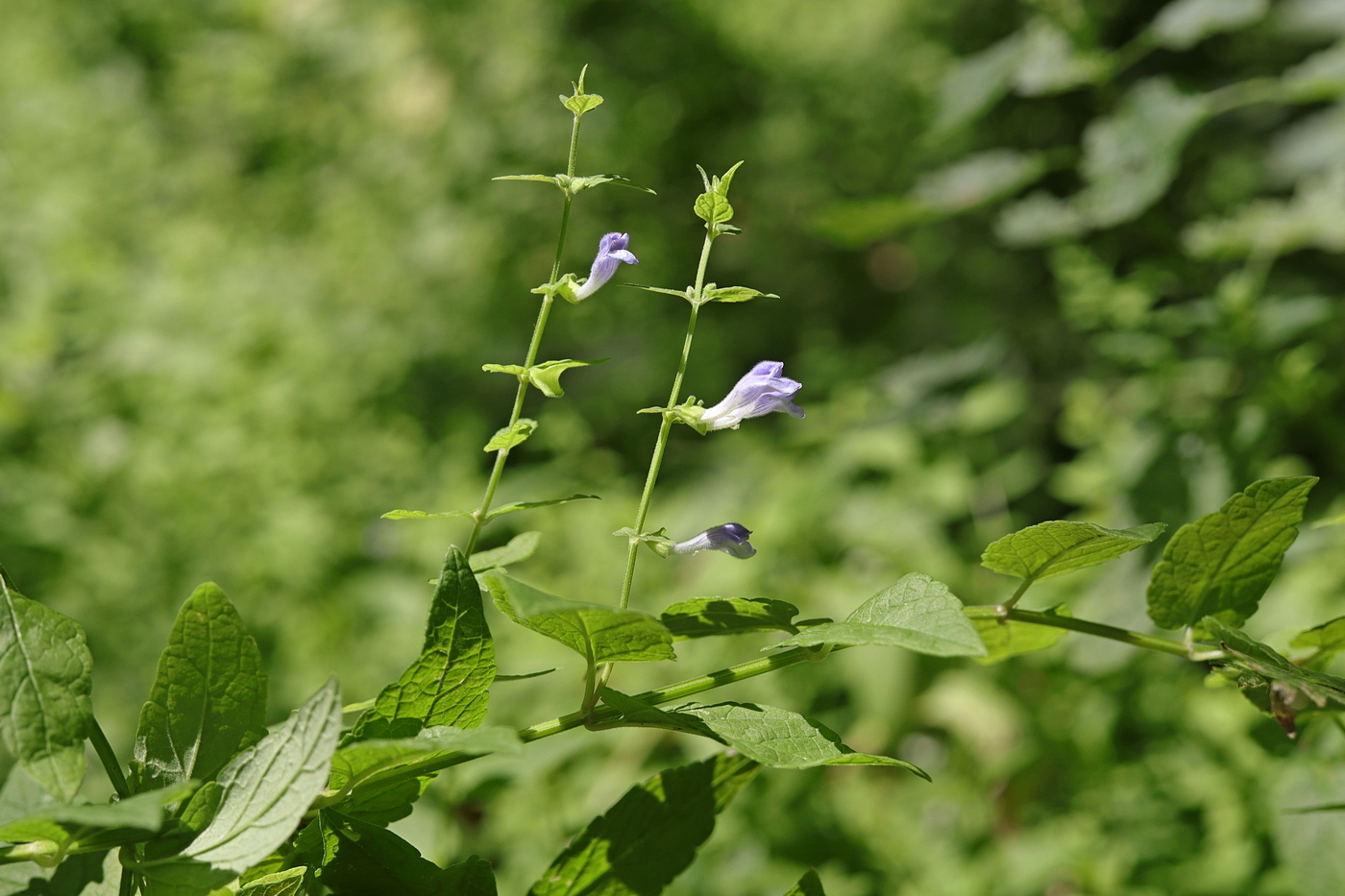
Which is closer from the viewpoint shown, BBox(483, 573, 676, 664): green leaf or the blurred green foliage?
BBox(483, 573, 676, 664): green leaf

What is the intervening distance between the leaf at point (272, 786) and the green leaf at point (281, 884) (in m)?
0.03

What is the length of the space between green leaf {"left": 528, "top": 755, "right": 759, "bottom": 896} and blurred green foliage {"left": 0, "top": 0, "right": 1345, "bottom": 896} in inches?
16.3

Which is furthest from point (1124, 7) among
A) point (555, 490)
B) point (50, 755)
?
point (50, 755)

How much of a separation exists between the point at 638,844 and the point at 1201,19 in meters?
1.10

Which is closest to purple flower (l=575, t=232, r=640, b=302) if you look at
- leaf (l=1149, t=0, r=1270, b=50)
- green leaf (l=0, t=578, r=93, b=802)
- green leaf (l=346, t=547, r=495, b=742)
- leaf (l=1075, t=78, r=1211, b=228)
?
green leaf (l=346, t=547, r=495, b=742)

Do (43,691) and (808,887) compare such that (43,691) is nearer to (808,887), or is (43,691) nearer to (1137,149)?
(808,887)

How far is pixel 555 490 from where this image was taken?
201cm

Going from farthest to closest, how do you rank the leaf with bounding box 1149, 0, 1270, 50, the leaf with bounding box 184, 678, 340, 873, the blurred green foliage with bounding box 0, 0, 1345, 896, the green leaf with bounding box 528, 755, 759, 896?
1. the blurred green foliage with bounding box 0, 0, 1345, 896
2. the leaf with bounding box 1149, 0, 1270, 50
3. the green leaf with bounding box 528, 755, 759, 896
4. the leaf with bounding box 184, 678, 340, 873

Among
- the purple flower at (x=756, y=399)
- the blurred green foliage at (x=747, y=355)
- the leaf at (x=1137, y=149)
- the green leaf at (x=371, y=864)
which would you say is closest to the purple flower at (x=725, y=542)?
the purple flower at (x=756, y=399)

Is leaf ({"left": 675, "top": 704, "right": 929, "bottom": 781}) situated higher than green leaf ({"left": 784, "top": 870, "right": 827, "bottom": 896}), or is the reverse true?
leaf ({"left": 675, "top": 704, "right": 929, "bottom": 781})

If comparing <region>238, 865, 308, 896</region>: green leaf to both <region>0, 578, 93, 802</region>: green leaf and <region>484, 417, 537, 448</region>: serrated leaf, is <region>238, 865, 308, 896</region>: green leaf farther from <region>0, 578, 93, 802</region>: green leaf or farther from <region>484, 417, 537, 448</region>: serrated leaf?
<region>484, 417, 537, 448</region>: serrated leaf

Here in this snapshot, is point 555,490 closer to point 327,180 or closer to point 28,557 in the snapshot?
point 28,557

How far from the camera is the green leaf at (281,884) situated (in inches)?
16.0

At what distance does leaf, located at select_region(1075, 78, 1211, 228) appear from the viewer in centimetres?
110
